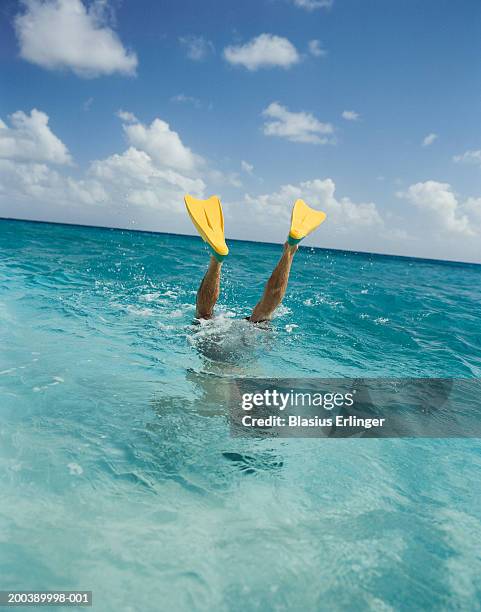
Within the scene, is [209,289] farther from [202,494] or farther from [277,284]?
[202,494]

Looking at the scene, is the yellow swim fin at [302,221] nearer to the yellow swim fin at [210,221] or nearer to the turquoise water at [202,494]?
the yellow swim fin at [210,221]

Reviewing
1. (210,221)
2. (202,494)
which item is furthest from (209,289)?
(202,494)

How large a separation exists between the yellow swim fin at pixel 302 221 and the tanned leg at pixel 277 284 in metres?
0.26

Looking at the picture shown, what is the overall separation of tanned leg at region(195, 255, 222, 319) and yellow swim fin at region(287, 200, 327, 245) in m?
1.66

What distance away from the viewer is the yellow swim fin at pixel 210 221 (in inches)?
258

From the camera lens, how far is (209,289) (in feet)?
23.0

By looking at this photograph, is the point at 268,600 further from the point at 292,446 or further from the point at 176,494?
the point at 292,446

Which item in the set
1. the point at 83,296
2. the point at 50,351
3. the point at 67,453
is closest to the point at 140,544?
the point at 67,453

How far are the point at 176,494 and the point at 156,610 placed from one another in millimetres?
1094

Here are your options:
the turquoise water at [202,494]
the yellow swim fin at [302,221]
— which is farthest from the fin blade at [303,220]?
the turquoise water at [202,494]

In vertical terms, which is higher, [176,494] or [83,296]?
[83,296]

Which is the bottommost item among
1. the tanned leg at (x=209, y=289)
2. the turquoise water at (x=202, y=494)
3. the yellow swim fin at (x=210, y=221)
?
the turquoise water at (x=202, y=494)

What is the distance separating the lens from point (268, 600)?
301 centimetres

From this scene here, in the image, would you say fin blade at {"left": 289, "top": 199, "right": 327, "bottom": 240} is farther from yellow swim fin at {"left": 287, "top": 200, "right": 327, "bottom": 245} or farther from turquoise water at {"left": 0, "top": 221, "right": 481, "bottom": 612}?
turquoise water at {"left": 0, "top": 221, "right": 481, "bottom": 612}
